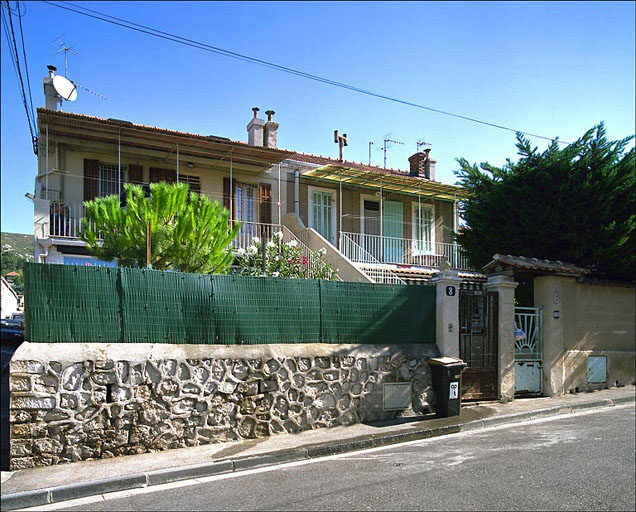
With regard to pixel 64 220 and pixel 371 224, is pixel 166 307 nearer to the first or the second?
pixel 64 220

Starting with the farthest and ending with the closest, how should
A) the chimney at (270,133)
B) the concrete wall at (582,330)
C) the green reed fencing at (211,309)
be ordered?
the chimney at (270,133) → the concrete wall at (582,330) → the green reed fencing at (211,309)

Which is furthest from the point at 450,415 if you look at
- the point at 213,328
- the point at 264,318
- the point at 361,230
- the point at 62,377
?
the point at 361,230

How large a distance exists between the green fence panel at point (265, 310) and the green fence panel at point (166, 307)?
21 centimetres

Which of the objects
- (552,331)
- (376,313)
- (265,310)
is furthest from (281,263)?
(552,331)

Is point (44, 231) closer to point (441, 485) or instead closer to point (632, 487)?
point (441, 485)

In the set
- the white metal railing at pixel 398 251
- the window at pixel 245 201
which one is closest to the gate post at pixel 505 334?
the white metal railing at pixel 398 251

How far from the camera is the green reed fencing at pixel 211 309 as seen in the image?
7535 millimetres

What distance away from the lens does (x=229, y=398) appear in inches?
329

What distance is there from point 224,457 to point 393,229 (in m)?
14.8

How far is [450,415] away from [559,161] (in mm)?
7982

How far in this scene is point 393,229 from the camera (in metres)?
21.0

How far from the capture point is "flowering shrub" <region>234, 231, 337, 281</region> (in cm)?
1354

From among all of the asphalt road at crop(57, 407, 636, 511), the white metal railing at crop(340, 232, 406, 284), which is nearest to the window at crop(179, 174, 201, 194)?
the white metal railing at crop(340, 232, 406, 284)

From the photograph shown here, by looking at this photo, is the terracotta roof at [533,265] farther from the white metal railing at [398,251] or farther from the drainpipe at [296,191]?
the drainpipe at [296,191]
